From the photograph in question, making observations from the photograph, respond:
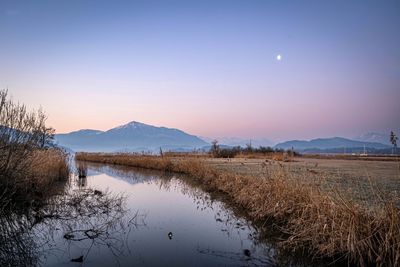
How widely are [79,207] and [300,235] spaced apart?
8372mm

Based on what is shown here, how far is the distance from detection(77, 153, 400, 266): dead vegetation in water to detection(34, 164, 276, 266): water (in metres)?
0.82

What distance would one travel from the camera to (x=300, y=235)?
330 inches

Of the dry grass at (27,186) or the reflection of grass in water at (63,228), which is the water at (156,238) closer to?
the reflection of grass in water at (63,228)

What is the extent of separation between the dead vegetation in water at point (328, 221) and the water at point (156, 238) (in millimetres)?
818

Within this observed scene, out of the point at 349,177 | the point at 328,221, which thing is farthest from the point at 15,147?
the point at 349,177

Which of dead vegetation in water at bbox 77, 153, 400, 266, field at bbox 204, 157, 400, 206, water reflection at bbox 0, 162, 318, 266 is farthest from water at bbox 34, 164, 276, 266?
field at bbox 204, 157, 400, 206

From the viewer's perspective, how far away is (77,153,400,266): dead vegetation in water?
6797 mm

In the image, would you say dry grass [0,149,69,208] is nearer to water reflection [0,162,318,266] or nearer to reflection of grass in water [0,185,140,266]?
reflection of grass in water [0,185,140,266]

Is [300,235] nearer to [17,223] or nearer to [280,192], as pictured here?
[280,192]

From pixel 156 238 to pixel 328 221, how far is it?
450 cm

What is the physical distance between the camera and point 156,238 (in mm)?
9398

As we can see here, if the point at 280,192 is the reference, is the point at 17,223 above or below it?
below

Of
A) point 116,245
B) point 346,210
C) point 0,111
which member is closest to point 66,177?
point 0,111

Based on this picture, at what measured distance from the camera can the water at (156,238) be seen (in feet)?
25.2
